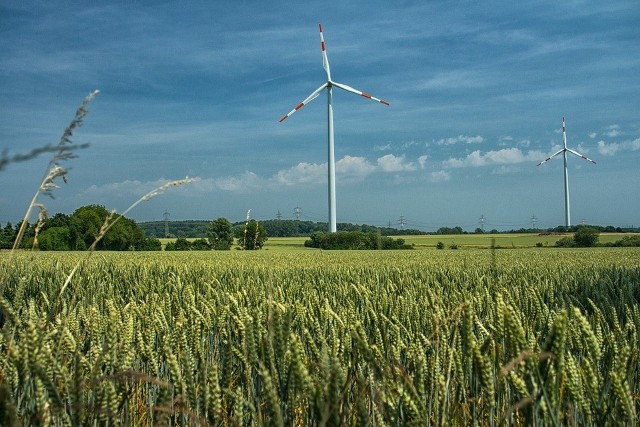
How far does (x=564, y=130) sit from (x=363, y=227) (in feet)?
86.7

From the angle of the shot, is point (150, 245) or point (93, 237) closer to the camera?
point (93, 237)

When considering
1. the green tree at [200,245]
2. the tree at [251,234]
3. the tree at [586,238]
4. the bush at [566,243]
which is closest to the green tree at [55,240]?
the green tree at [200,245]

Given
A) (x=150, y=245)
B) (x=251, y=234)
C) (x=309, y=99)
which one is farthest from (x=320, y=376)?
(x=150, y=245)

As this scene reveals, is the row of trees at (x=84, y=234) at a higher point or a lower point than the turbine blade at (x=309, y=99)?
lower

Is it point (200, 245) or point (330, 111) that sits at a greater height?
point (330, 111)

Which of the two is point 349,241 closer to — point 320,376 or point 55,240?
point 55,240

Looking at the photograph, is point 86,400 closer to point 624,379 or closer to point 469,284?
point 624,379

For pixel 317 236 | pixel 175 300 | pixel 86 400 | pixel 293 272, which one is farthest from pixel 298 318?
pixel 317 236

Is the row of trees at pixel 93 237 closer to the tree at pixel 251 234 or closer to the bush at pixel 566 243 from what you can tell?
the bush at pixel 566 243

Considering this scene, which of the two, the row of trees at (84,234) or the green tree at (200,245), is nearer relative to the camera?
the row of trees at (84,234)

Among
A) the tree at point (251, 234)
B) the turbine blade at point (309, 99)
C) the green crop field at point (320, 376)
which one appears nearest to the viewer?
the green crop field at point (320, 376)

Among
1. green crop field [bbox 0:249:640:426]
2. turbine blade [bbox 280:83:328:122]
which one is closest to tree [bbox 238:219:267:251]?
green crop field [bbox 0:249:640:426]

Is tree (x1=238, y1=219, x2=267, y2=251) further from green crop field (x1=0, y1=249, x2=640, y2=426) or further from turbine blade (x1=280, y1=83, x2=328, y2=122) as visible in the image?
turbine blade (x1=280, y1=83, x2=328, y2=122)

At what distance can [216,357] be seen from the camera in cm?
344
